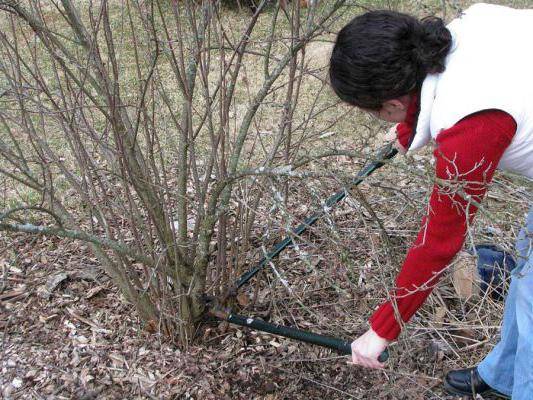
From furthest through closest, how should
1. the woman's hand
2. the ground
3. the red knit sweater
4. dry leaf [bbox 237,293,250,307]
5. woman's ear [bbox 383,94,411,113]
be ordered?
dry leaf [bbox 237,293,250,307], the ground, the woman's hand, woman's ear [bbox 383,94,411,113], the red knit sweater

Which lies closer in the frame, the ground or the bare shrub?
the bare shrub

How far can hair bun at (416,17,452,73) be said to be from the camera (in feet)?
4.91

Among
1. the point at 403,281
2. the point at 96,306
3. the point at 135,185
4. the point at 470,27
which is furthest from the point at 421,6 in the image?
the point at 96,306

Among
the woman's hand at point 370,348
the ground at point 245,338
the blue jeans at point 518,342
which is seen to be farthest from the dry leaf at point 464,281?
the woman's hand at point 370,348

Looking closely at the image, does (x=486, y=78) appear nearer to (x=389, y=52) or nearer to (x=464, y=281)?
(x=389, y=52)

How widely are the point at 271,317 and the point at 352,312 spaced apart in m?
0.38

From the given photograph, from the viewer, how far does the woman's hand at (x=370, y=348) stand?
5.85ft

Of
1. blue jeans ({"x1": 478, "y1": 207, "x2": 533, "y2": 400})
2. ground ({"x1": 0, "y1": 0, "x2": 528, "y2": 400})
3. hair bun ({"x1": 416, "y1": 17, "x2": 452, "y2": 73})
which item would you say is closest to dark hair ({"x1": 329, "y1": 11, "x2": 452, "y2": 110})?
hair bun ({"x1": 416, "y1": 17, "x2": 452, "y2": 73})

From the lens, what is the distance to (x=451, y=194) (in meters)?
1.52

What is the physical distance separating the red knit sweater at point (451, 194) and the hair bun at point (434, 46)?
18 centimetres

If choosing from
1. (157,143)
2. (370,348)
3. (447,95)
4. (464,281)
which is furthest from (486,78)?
(464,281)

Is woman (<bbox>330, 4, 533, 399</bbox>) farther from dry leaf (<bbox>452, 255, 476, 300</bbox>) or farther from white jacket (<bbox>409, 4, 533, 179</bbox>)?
dry leaf (<bbox>452, 255, 476, 300</bbox>)

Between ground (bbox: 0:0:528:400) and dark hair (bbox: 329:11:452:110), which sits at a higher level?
dark hair (bbox: 329:11:452:110)

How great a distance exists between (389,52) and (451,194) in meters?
0.39
